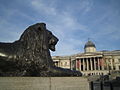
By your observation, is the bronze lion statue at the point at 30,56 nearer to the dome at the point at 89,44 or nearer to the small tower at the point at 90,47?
the small tower at the point at 90,47

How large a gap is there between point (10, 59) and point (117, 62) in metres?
73.4

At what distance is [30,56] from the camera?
5305mm

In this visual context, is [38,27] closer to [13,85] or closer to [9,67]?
A: [9,67]

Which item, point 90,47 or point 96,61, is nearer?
point 96,61

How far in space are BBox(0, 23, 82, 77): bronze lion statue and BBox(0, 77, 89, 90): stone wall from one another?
0.76 ft

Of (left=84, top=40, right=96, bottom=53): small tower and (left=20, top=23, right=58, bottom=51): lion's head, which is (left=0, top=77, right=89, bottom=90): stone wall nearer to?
(left=20, top=23, right=58, bottom=51): lion's head

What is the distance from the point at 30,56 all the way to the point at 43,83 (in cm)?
96

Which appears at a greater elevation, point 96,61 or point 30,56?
point 96,61

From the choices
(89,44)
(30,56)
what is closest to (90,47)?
(89,44)

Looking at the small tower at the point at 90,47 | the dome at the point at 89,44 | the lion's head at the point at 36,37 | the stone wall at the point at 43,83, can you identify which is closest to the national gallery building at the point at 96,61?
the small tower at the point at 90,47

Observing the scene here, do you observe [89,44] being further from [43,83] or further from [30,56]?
[43,83]

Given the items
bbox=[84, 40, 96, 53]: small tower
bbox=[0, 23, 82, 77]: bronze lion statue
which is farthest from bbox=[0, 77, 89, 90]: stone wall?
bbox=[84, 40, 96, 53]: small tower

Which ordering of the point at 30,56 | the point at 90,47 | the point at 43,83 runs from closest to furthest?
1. the point at 43,83
2. the point at 30,56
3. the point at 90,47

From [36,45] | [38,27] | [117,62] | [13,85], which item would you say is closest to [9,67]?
[13,85]
